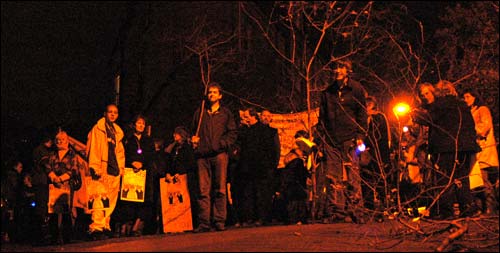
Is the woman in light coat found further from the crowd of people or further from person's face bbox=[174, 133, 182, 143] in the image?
person's face bbox=[174, 133, 182, 143]

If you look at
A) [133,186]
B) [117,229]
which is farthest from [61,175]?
[117,229]

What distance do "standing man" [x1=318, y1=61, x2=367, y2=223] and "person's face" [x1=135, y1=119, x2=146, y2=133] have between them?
290 centimetres

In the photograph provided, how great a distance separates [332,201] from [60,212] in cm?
405

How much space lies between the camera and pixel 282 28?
2931 cm

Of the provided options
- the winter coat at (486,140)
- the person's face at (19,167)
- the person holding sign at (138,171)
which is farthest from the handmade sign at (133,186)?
the winter coat at (486,140)

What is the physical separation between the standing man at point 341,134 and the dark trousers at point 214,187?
59.9 inches

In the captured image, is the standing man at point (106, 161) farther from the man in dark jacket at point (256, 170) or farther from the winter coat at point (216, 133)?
the man in dark jacket at point (256, 170)

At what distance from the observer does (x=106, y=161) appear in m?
11.3

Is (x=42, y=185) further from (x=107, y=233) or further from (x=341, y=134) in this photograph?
(x=341, y=134)

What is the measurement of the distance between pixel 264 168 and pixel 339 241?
442cm

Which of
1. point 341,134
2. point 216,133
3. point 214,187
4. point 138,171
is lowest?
point 214,187

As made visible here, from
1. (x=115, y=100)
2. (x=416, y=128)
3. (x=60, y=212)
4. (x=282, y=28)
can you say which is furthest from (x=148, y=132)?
(x=282, y=28)

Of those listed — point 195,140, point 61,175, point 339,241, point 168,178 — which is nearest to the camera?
point 339,241

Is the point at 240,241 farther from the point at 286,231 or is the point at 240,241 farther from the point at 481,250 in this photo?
the point at 481,250
